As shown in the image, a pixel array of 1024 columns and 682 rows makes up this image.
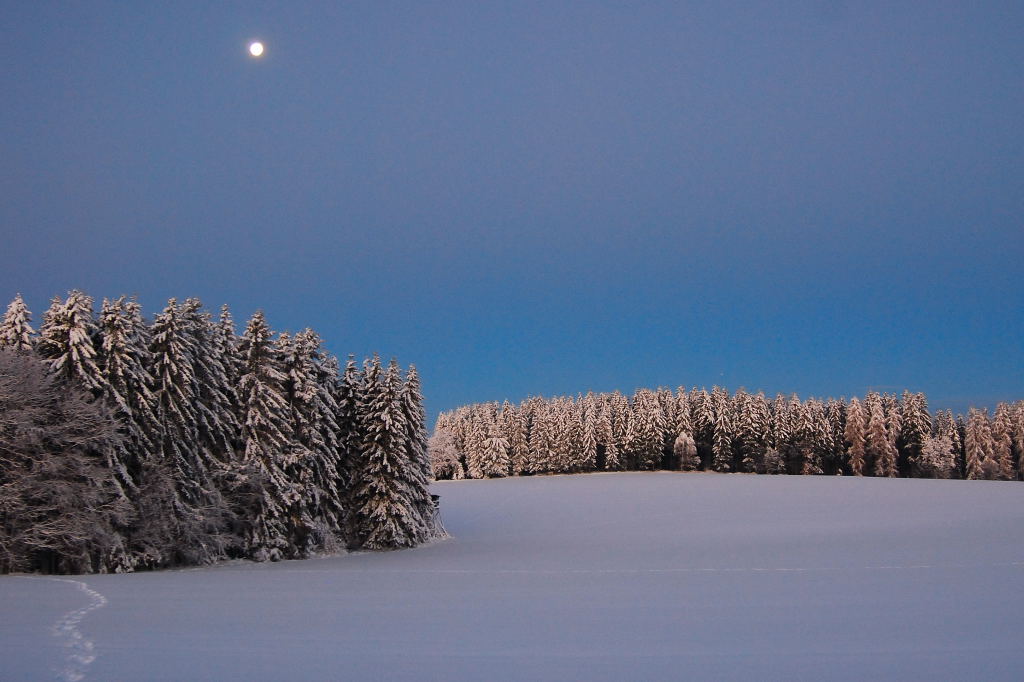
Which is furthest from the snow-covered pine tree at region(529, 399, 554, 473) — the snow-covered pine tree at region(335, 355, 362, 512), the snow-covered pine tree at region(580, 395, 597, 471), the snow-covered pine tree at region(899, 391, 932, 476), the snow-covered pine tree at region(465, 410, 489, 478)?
the snow-covered pine tree at region(335, 355, 362, 512)

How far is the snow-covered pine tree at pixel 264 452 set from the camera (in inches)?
1258

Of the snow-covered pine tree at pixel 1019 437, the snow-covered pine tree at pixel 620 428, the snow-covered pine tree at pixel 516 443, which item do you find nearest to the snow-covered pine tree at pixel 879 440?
the snow-covered pine tree at pixel 1019 437

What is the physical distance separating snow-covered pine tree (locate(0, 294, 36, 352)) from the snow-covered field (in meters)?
9.79

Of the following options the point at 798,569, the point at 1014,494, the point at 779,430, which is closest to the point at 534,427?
the point at 779,430

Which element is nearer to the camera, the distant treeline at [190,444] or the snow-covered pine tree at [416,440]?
the distant treeline at [190,444]

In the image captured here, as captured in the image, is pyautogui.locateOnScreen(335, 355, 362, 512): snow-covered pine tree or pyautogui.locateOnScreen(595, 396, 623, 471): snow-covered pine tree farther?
pyautogui.locateOnScreen(595, 396, 623, 471): snow-covered pine tree

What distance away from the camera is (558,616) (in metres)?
14.3

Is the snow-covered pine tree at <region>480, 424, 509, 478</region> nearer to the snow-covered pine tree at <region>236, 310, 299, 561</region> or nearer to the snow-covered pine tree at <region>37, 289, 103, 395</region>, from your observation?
the snow-covered pine tree at <region>236, 310, 299, 561</region>

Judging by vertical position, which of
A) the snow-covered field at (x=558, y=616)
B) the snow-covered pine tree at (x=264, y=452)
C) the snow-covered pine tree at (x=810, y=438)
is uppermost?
the snow-covered pine tree at (x=810, y=438)

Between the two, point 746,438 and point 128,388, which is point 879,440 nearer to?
point 746,438

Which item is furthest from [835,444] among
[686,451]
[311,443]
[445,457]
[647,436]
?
[311,443]

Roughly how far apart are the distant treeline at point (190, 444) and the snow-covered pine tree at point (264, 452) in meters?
0.07

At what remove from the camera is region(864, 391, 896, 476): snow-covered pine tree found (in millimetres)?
98125

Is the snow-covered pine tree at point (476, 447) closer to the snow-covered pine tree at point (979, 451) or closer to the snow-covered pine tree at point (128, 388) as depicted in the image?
the snow-covered pine tree at point (979, 451)
